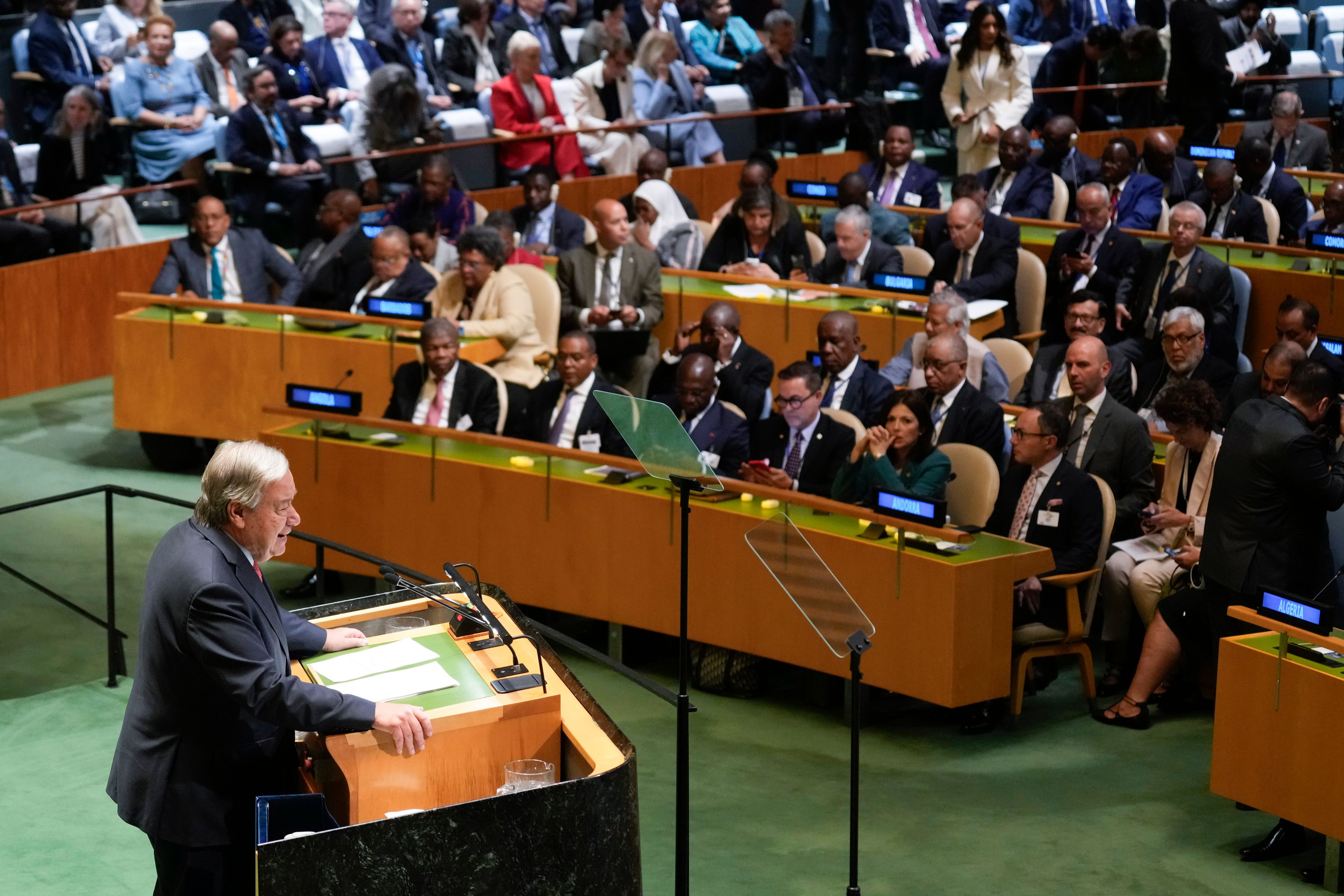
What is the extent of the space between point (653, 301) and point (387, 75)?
276 centimetres

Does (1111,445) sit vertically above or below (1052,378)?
below

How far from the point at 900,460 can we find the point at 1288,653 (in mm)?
1682

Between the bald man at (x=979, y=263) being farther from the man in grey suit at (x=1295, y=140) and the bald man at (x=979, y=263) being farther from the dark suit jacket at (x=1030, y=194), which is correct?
the man in grey suit at (x=1295, y=140)

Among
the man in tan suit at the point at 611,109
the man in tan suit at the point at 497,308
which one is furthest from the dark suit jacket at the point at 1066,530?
the man in tan suit at the point at 611,109

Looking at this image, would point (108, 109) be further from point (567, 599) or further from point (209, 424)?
point (567, 599)

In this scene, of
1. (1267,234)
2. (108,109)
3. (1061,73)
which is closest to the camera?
(1267,234)

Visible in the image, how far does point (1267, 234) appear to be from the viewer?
898 cm

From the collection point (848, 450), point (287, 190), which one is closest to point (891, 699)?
point (848, 450)

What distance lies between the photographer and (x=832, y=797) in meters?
4.98

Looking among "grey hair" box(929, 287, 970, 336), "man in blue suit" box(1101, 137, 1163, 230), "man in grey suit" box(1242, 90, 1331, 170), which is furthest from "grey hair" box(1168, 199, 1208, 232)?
"man in grey suit" box(1242, 90, 1331, 170)

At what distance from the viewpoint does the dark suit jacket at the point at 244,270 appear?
8.11 m

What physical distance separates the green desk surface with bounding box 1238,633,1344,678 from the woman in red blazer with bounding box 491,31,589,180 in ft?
21.4

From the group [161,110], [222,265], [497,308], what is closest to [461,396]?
[497,308]

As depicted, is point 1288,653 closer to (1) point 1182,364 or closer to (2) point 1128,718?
(2) point 1128,718
